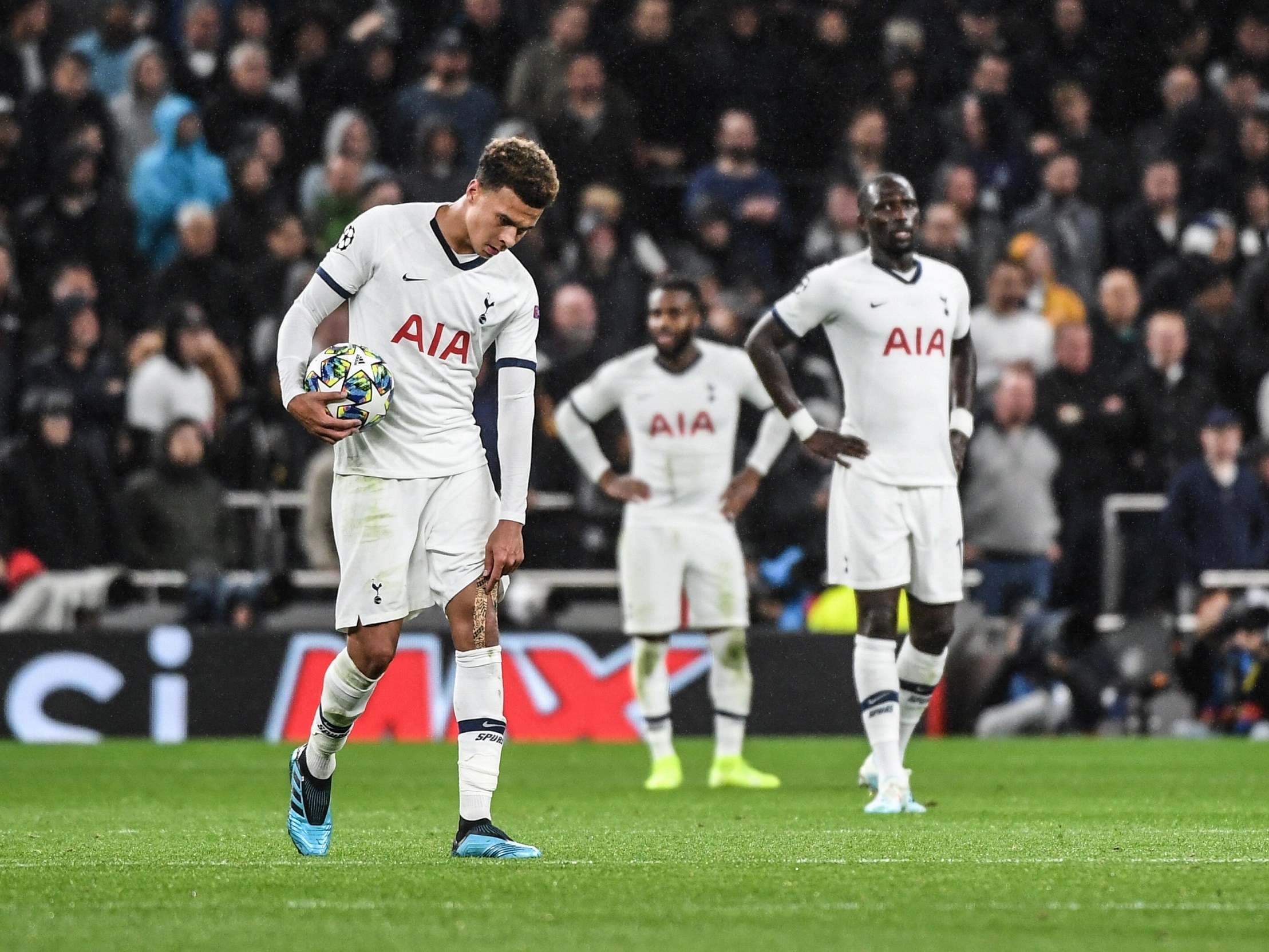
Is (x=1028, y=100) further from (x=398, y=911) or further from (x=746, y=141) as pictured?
(x=398, y=911)

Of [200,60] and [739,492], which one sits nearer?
[739,492]

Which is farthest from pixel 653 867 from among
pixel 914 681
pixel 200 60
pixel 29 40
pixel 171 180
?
pixel 29 40

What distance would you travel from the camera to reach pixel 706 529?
40.5 feet

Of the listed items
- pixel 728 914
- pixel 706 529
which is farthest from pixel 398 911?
pixel 706 529

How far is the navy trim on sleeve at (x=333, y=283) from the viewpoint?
7078mm

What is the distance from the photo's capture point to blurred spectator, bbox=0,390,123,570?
51.5ft

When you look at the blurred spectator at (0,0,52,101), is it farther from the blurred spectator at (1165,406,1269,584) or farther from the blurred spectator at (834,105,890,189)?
the blurred spectator at (1165,406,1269,584)

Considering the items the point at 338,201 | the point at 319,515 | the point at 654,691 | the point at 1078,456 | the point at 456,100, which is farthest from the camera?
the point at 456,100

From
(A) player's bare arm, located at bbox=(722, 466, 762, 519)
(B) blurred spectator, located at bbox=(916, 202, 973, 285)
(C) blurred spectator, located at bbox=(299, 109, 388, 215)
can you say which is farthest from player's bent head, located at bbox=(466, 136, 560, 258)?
(C) blurred spectator, located at bbox=(299, 109, 388, 215)

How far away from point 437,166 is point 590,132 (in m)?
1.54

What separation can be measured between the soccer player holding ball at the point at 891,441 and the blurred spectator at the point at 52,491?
295 inches

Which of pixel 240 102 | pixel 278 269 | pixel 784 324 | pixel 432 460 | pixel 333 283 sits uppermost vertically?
pixel 240 102

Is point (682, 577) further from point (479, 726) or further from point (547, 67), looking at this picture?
point (547, 67)

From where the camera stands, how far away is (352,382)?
6.89 meters
